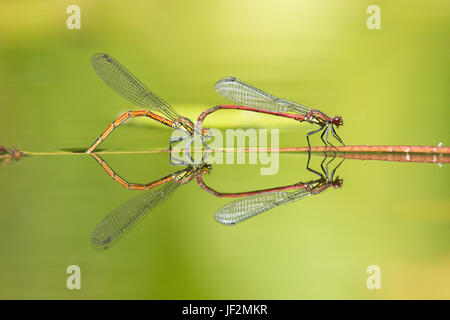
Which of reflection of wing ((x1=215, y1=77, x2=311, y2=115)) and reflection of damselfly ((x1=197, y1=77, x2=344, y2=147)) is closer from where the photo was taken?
reflection of damselfly ((x1=197, y1=77, x2=344, y2=147))

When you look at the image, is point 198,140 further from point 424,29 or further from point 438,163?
point 424,29

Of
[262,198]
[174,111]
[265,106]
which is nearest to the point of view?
→ [262,198]

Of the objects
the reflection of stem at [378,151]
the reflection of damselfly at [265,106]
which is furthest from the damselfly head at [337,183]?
the reflection of damselfly at [265,106]

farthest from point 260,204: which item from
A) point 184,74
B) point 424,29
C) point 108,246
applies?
point 424,29

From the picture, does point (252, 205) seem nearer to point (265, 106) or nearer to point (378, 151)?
point (378, 151)

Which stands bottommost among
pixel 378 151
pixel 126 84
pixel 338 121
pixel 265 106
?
pixel 378 151

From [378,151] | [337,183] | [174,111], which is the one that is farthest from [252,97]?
[337,183]

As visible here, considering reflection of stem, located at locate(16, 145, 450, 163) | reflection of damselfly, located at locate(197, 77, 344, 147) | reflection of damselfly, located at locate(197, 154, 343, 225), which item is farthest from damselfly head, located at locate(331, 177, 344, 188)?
reflection of damselfly, located at locate(197, 77, 344, 147)

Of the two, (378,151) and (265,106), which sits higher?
(265,106)

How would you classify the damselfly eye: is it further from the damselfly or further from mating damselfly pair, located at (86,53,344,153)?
the damselfly
